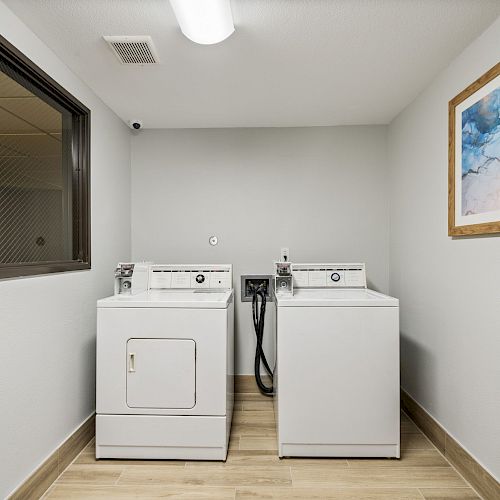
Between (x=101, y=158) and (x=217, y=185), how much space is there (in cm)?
92

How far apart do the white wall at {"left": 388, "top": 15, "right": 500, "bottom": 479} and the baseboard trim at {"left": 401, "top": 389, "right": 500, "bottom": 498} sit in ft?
0.14

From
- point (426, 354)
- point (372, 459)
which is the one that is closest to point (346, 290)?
point (426, 354)

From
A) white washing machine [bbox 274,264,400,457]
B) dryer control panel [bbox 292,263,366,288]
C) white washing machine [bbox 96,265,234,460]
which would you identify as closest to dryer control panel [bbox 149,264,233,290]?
dryer control panel [bbox 292,263,366,288]

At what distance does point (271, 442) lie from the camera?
2207 mm

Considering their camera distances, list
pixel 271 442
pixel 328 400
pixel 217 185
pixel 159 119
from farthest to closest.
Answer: pixel 217 185 < pixel 159 119 < pixel 271 442 < pixel 328 400

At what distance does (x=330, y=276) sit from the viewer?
2744 millimetres

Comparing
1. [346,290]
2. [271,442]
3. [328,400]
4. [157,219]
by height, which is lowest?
[271,442]

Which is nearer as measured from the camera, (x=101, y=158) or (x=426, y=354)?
(x=426, y=354)

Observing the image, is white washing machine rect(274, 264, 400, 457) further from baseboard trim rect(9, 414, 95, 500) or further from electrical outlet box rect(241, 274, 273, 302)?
baseboard trim rect(9, 414, 95, 500)

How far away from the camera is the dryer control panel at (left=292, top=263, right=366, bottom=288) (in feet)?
8.97

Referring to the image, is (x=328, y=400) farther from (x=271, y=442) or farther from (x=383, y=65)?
(x=383, y=65)

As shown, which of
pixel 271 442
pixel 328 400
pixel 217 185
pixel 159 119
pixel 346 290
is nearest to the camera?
pixel 328 400

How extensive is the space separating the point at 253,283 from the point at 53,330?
60.7 inches

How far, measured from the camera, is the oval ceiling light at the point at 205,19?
55.5 inches
